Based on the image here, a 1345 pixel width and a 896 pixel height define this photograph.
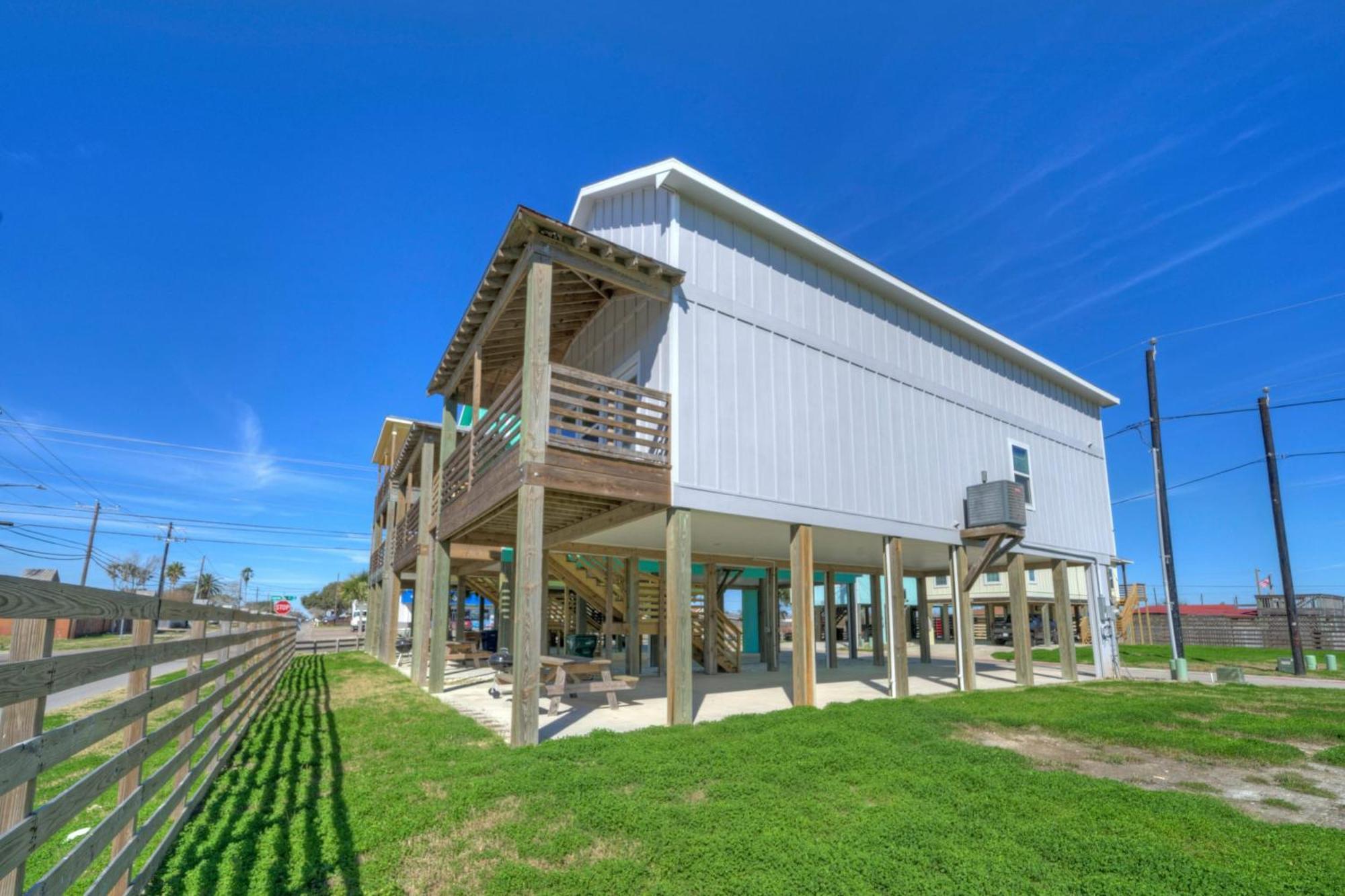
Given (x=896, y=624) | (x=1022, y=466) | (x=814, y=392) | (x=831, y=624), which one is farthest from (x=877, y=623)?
(x=814, y=392)

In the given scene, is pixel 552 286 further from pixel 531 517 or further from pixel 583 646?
pixel 583 646

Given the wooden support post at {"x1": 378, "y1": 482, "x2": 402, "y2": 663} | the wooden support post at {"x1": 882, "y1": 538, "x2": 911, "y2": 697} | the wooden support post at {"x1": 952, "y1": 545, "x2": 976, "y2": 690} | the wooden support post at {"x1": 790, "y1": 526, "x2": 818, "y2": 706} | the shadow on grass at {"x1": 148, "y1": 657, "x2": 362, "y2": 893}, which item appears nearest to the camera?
the shadow on grass at {"x1": 148, "y1": 657, "x2": 362, "y2": 893}

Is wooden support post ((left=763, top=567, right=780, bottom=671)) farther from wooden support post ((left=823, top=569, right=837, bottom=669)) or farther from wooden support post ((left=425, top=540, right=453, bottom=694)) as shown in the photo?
wooden support post ((left=425, top=540, right=453, bottom=694))

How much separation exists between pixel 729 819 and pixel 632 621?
10.0 metres

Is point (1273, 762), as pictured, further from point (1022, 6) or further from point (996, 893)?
point (1022, 6)

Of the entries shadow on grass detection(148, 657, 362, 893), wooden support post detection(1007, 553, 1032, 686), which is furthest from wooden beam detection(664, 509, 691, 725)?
wooden support post detection(1007, 553, 1032, 686)

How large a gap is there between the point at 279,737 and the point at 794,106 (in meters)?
16.2

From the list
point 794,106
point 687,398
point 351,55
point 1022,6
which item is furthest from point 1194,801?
point 351,55

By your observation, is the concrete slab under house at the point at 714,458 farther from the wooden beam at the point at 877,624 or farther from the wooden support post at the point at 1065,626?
the wooden beam at the point at 877,624

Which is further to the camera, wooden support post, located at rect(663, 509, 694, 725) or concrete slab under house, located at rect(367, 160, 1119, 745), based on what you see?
concrete slab under house, located at rect(367, 160, 1119, 745)

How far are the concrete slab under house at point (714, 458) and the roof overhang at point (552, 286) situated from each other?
0.16 feet

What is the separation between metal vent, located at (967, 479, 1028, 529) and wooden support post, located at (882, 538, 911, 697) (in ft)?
8.03

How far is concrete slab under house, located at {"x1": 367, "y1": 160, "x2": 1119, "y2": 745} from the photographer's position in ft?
29.0

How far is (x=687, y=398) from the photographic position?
30.9 ft
